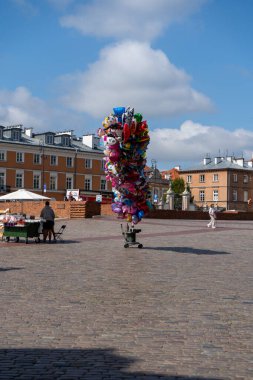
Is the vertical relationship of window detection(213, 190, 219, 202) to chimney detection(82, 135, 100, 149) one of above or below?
below

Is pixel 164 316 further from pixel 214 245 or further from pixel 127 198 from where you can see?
pixel 214 245

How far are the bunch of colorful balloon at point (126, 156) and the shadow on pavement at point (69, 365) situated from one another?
13.5 metres

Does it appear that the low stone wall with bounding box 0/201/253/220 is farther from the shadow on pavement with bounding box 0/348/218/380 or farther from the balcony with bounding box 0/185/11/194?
the shadow on pavement with bounding box 0/348/218/380

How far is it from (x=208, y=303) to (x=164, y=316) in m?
1.41

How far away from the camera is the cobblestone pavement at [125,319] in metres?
6.09

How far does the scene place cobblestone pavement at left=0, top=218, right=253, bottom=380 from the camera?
6086 millimetres

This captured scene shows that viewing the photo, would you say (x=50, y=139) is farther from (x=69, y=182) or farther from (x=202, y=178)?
(x=202, y=178)

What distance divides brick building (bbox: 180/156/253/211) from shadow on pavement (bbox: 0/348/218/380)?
9767cm

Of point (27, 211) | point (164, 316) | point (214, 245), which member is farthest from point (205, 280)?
point (27, 211)

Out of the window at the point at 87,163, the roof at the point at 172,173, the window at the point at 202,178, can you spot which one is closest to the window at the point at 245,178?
the window at the point at 202,178

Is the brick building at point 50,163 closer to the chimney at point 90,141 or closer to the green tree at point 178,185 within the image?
the chimney at point 90,141

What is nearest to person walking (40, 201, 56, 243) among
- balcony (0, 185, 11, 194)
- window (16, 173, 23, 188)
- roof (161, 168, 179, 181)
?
balcony (0, 185, 11, 194)

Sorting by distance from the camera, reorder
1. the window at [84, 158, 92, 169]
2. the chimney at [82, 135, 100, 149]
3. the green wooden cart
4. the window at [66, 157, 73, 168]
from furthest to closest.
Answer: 1. the chimney at [82, 135, 100, 149]
2. the window at [84, 158, 92, 169]
3. the window at [66, 157, 73, 168]
4. the green wooden cart

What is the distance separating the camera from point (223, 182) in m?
104
